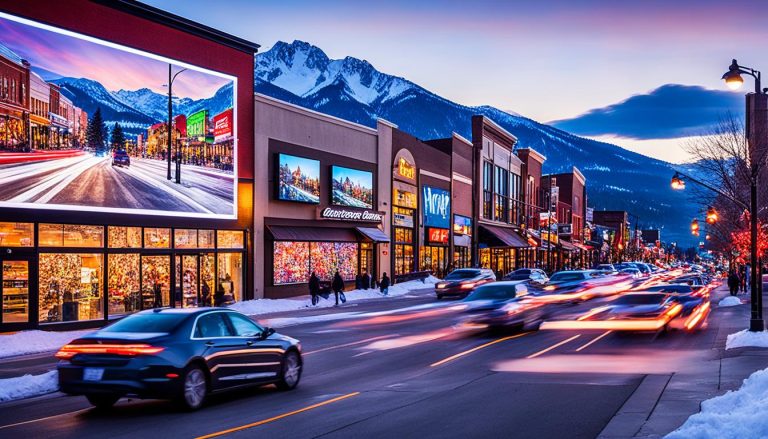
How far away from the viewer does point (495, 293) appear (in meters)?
25.2

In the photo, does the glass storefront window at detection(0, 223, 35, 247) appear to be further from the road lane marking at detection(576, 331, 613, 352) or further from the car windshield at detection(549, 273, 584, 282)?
the car windshield at detection(549, 273, 584, 282)

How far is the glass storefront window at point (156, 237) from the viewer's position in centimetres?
3428

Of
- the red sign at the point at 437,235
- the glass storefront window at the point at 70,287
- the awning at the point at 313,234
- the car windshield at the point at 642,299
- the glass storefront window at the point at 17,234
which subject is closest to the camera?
the car windshield at the point at 642,299

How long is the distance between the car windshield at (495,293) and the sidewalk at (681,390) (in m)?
6.11

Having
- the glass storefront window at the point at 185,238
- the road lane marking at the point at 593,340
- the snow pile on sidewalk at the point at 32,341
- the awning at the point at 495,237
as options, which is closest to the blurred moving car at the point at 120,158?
the glass storefront window at the point at 185,238

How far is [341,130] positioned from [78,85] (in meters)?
20.5

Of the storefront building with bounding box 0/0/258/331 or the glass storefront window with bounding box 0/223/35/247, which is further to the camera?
the storefront building with bounding box 0/0/258/331

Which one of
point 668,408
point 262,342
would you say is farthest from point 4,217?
point 668,408

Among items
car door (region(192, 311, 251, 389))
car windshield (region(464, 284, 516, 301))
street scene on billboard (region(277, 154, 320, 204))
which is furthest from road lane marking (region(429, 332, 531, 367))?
street scene on billboard (region(277, 154, 320, 204))

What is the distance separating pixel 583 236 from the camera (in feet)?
409

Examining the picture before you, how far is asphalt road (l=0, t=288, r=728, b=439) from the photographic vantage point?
10711 millimetres

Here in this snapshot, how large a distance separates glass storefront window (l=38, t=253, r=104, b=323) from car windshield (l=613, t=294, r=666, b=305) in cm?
1950

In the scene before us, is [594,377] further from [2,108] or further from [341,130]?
[341,130]

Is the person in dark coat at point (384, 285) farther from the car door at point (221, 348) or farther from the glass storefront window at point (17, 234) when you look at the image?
the car door at point (221, 348)
